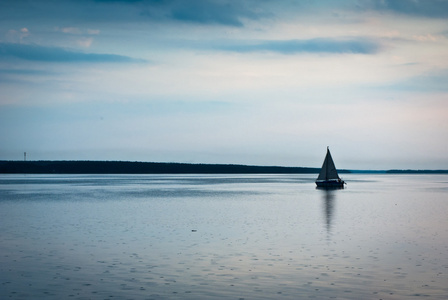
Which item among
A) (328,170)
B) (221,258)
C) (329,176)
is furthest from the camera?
(329,176)

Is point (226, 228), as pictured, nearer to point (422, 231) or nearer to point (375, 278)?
point (422, 231)

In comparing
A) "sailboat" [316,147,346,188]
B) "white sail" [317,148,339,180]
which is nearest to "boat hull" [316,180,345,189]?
"sailboat" [316,147,346,188]

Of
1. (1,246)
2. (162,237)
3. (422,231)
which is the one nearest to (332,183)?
(422,231)

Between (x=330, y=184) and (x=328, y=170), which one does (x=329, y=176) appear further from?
(x=328, y=170)

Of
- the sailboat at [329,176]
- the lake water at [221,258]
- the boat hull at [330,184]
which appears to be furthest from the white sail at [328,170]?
the lake water at [221,258]

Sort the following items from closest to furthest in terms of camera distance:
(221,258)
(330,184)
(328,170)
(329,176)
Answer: (221,258) < (328,170) < (329,176) < (330,184)

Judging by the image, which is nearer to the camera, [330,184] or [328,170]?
[328,170]

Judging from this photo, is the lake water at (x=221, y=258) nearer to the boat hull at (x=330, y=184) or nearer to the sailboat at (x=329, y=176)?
the sailboat at (x=329, y=176)

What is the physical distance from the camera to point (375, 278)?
21.0 m

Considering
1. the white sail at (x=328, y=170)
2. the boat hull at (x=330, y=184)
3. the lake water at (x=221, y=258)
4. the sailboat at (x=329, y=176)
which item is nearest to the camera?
the lake water at (x=221, y=258)

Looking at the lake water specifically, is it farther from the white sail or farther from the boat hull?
the boat hull

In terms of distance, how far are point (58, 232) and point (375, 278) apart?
2240 centimetres

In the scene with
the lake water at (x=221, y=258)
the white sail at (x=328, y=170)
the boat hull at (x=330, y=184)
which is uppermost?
the white sail at (x=328, y=170)

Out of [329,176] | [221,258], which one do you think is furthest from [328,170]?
[221,258]
